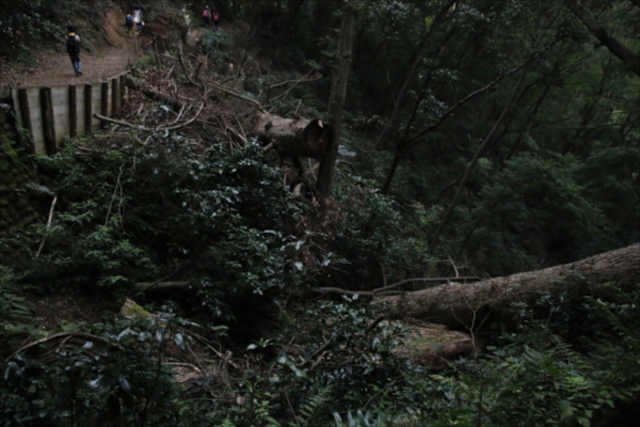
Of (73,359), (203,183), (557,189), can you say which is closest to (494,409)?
(73,359)

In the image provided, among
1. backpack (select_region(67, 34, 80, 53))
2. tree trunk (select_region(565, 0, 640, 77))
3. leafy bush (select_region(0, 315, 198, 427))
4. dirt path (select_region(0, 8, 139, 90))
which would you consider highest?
tree trunk (select_region(565, 0, 640, 77))

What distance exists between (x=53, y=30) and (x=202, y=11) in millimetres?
12507

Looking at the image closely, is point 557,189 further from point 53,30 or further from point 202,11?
point 202,11

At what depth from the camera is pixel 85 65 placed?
1277 centimetres

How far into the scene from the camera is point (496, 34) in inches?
594

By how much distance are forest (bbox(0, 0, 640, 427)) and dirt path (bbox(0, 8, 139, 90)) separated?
0.42 metres

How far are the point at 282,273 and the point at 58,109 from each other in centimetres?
481

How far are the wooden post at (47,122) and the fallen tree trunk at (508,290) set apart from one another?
5758 mm

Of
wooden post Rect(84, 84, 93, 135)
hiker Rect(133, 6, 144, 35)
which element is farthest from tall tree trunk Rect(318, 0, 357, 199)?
hiker Rect(133, 6, 144, 35)

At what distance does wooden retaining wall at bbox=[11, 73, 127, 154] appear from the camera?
6126 millimetres

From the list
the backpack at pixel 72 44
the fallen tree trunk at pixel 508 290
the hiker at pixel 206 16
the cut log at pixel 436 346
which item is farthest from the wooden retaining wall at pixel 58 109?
the hiker at pixel 206 16

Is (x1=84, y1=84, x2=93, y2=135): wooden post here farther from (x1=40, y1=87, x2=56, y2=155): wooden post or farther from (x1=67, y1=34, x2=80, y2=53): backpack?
(x1=67, y1=34, x2=80, y2=53): backpack

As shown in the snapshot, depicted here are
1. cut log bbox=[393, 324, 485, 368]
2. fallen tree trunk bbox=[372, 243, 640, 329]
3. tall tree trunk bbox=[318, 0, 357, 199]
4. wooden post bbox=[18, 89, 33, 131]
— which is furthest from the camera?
tall tree trunk bbox=[318, 0, 357, 199]

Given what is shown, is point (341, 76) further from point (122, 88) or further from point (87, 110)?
point (122, 88)
